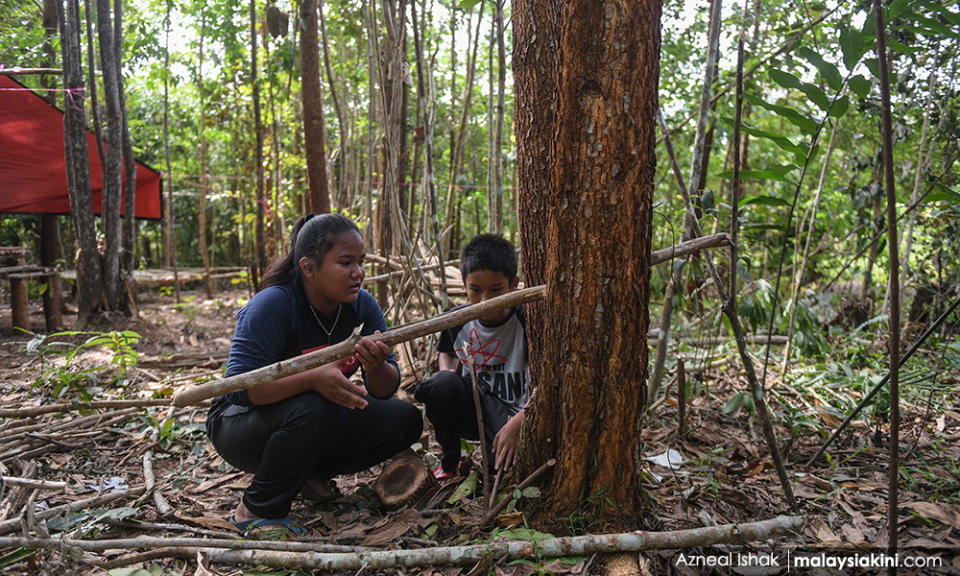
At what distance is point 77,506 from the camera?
7.22 feet

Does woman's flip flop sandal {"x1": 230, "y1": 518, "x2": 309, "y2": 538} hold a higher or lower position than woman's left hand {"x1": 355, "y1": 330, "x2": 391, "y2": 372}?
lower

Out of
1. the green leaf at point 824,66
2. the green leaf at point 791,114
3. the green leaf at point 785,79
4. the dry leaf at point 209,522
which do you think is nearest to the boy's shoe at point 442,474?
the dry leaf at point 209,522

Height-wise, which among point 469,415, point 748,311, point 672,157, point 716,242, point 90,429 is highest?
point 672,157

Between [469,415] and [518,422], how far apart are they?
0.51 metres

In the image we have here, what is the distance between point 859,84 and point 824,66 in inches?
5.3

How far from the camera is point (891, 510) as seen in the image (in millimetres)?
1430

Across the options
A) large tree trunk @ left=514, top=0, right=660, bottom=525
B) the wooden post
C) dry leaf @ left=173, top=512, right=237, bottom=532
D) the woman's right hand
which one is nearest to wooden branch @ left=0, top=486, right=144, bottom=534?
dry leaf @ left=173, top=512, right=237, bottom=532

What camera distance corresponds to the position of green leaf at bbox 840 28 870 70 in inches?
79.8

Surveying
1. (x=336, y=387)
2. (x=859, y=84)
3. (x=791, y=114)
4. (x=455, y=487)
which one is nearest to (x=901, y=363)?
(x=791, y=114)

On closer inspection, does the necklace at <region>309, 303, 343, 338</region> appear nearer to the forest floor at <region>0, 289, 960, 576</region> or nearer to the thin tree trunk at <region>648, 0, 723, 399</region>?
the forest floor at <region>0, 289, 960, 576</region>

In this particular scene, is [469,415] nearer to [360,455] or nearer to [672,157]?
[360,455]

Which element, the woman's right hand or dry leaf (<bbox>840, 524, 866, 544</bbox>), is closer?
dry leaf (<bbox>840, 524, 866, 544</bbox>)

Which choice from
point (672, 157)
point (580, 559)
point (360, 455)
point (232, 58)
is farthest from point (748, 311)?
point (232, 58)

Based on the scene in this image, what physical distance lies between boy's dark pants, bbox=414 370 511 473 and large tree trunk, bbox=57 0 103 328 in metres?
4.63
